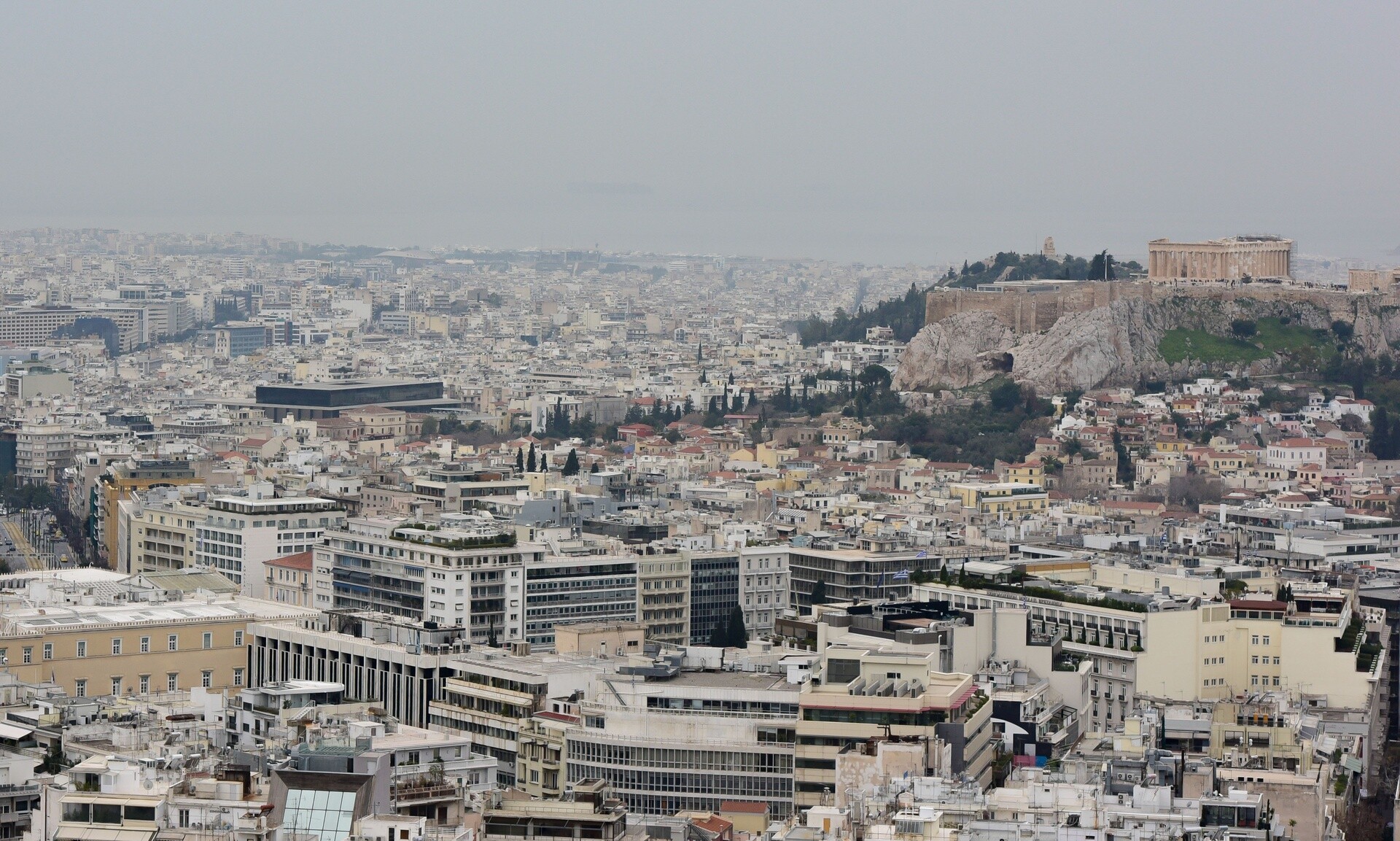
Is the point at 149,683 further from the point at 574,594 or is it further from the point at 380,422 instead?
the point at 380,422

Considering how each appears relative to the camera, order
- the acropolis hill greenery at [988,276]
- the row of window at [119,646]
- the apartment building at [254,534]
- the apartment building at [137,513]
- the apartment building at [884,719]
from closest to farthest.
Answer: the apartment building at [884,719], the row of window at [119,646], the apartment building at [254,534], the apartment building at [137,513], the acropolis hill greenery at [988,276]

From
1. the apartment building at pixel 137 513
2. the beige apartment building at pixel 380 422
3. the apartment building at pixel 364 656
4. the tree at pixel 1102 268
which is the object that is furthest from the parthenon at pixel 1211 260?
the apartment building at pixel 364 656

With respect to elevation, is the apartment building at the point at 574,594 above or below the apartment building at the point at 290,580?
above

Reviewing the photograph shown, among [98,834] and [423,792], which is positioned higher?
[423,792]

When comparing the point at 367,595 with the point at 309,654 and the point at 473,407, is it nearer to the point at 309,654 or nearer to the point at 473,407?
the point at 309,654

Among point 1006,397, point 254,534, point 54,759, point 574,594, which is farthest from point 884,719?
point 1006,397

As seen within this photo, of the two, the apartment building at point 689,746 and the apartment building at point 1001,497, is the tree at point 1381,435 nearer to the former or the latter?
the apartment building at point 1001,497

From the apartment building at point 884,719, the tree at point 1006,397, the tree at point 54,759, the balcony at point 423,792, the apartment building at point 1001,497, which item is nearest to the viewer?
the balcony at point 423,792
